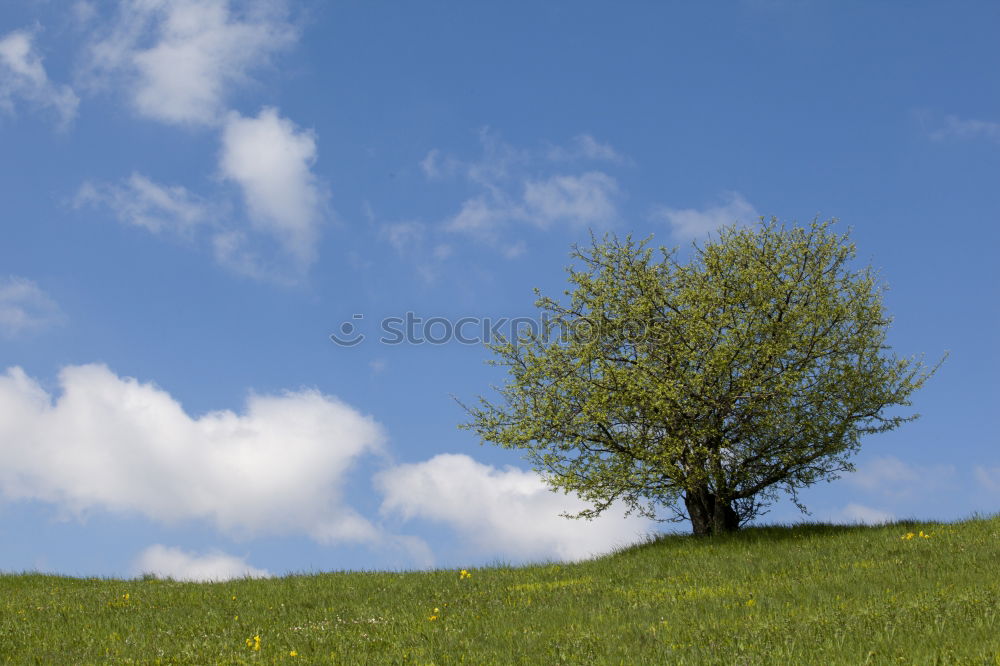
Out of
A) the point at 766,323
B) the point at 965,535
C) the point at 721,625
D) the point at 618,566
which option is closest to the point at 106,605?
the point at 618,566

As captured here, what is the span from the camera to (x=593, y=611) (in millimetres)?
15172

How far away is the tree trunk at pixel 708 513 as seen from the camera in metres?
25.9

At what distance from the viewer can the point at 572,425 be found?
25.6 m

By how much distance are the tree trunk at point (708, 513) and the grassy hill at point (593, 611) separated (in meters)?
1.22

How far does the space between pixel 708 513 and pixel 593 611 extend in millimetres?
12026

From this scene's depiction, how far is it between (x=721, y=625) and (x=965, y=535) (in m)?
13.3

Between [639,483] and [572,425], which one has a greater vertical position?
[572,425]

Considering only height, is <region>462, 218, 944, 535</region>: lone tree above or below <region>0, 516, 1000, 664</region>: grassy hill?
above

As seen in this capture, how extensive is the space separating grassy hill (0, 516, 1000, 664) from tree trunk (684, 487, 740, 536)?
1219 millimetres

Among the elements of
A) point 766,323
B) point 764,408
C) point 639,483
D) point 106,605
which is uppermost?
point 766,323

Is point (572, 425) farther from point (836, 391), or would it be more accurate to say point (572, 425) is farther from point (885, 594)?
point (885, 594)

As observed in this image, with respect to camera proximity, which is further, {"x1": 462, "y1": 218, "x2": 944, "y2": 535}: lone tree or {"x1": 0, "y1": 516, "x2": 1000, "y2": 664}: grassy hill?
{"x1": 462, "y1": 218, "x2": 944, "y2": 535}: lone tree

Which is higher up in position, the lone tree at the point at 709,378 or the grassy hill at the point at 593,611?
the lone tree at the point at 709,378

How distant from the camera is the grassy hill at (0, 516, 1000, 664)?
456 inches
